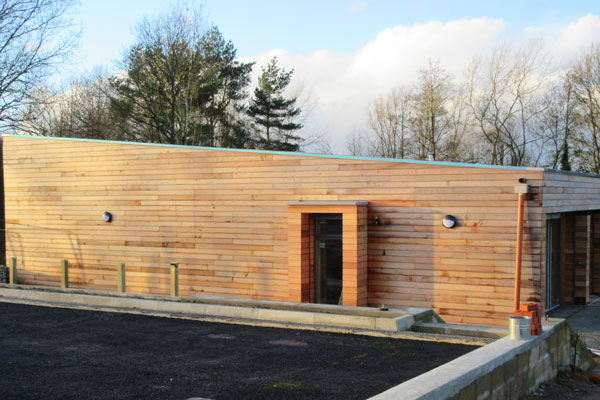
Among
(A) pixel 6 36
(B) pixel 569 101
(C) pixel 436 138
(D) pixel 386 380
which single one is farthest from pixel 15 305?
(B) pixel 569 101

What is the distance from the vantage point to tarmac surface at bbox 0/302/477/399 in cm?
571

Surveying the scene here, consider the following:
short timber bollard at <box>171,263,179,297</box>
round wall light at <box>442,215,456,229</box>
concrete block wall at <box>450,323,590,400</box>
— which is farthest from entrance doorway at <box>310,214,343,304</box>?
concrete block wall at <box>450,323,590,400</box>

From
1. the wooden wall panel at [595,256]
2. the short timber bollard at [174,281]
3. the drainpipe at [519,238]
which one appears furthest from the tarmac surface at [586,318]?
the short timber bollard at [174,281]

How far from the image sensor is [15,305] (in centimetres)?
1091

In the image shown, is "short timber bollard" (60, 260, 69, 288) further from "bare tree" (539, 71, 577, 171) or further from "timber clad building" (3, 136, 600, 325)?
"bare tree" (539, 71, 577, 171)

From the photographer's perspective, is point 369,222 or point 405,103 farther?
point 405,103

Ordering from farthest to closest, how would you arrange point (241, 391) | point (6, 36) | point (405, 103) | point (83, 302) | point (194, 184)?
1. point (405, 103)
2. point (6, 36)
3. point (194, 184)
4. point (83, 302)
5. point (241, 391)

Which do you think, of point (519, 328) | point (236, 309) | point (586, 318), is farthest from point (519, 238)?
point (236, 309)

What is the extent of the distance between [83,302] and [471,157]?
86.2ft

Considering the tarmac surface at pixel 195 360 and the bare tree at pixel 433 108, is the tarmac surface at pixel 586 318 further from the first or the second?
the bare tree at pixel 433 108

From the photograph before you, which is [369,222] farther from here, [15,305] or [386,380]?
[15,305]

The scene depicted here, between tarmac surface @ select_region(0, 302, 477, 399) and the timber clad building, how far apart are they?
372 cm

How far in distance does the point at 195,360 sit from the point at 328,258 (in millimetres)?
5806

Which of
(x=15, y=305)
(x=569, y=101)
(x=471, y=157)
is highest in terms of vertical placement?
(x=569, y=101)
